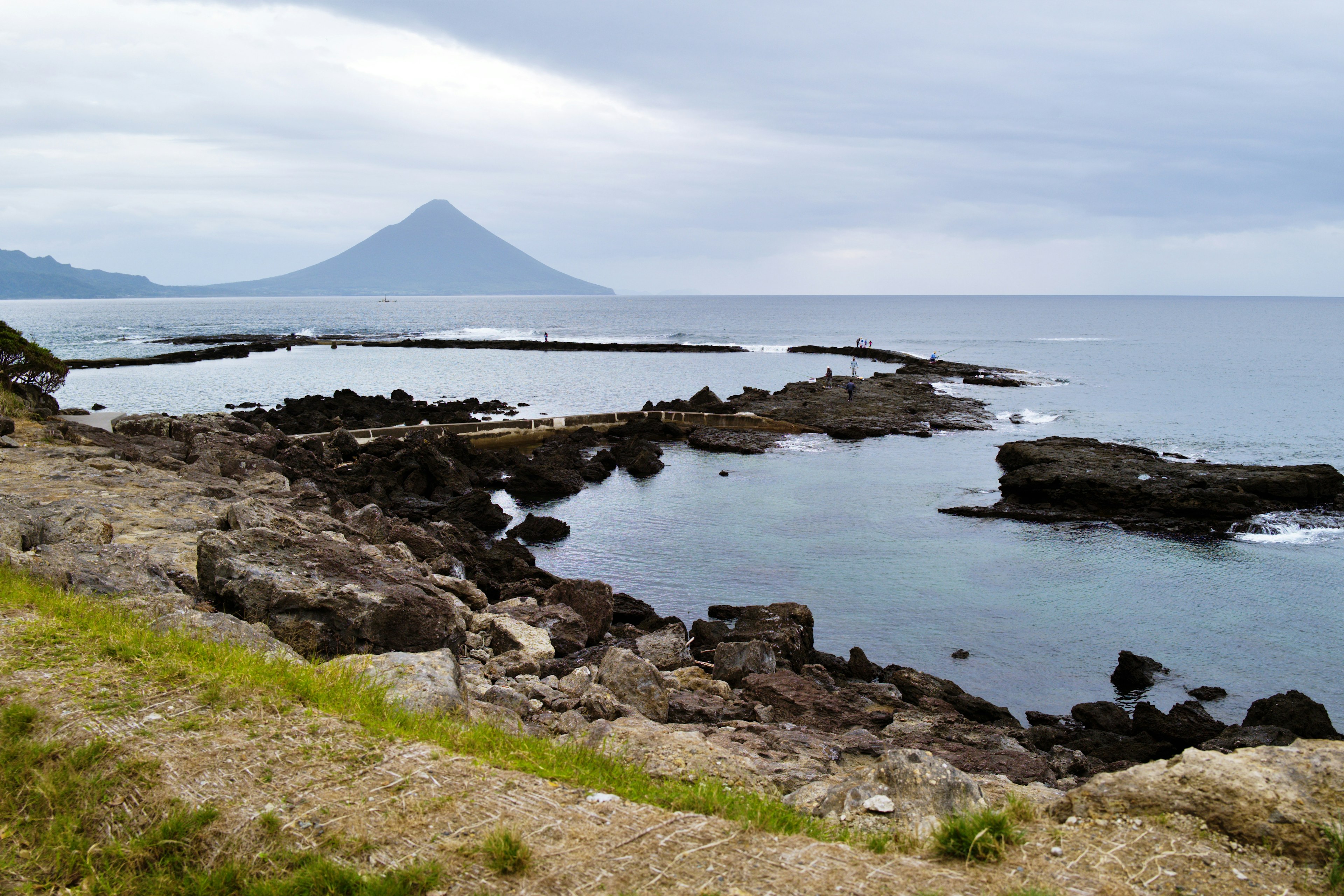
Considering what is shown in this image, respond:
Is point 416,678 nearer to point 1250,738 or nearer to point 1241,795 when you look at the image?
point 1241,795

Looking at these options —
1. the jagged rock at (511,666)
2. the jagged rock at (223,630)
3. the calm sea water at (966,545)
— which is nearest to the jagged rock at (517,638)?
the jagged rock at (511,666)

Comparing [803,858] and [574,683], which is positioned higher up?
[803,858]

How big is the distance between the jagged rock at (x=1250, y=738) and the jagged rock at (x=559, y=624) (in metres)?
9.28

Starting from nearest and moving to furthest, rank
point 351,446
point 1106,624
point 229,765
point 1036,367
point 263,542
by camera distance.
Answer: point 229,765
point 263,542
point 1106,624
point 351,446
point 1036,367

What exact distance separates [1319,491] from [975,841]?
105 feet

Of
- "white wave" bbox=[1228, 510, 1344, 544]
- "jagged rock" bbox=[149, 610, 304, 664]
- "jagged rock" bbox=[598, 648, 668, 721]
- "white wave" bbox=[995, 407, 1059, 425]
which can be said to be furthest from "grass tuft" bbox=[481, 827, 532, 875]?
"white wave" bbox=[995, 407, 1059, 425]

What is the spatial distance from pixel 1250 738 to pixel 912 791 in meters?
8.64

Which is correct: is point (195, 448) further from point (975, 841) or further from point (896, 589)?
point (975, 841)

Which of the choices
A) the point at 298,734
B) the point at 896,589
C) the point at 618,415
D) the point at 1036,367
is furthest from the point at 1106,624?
the point at 1036,367

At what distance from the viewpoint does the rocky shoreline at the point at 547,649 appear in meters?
8.24

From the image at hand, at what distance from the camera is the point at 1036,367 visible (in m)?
86.4

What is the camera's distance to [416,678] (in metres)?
7.54

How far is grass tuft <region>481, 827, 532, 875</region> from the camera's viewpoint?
4371 millimetres

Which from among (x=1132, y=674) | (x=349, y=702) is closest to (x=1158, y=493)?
(x=1132, y=674)
